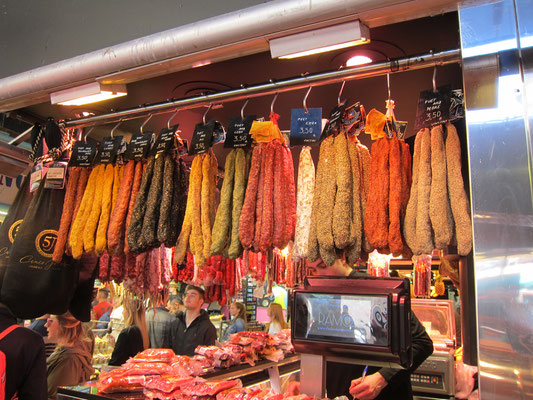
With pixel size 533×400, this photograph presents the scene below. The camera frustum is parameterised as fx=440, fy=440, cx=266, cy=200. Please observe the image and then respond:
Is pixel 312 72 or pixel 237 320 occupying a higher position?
pixel 312 72

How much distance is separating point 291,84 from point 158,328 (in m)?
5.28

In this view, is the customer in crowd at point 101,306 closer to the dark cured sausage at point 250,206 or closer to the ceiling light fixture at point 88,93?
the ceiling light fixture at point 88,93

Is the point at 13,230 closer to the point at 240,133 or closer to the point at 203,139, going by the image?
the point at 203,139

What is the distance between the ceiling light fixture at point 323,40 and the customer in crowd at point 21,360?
2549 millimetres

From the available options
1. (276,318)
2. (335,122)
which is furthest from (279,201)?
(276,318)

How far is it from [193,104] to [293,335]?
1677 millimetres

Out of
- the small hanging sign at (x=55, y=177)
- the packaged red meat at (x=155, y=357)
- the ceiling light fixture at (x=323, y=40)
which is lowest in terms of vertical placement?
the packaged red meat at (x=155, y=357)

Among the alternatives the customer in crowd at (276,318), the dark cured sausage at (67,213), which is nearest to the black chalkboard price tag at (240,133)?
the dark cured sausage at (67,213)

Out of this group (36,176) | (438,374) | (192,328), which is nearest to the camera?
(36,176)

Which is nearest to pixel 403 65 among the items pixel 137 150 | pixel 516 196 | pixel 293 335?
pixel 516 196

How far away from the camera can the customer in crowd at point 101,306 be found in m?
10.5

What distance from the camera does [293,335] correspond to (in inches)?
88.7

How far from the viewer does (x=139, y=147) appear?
10.3ft

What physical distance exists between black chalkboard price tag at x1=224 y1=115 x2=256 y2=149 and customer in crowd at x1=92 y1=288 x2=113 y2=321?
8.75 meters
